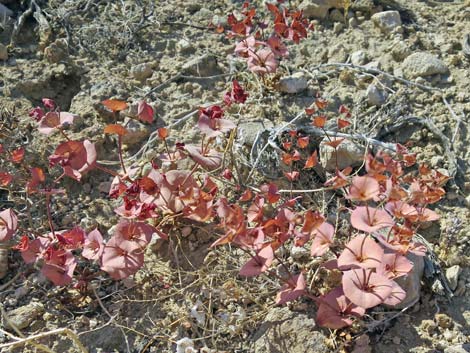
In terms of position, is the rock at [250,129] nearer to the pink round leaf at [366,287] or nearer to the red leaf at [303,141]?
the red leaf at [303,141]

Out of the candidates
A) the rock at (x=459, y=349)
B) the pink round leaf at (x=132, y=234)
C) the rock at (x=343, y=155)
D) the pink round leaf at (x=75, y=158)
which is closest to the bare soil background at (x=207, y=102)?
the rock at (x=459, y=349)

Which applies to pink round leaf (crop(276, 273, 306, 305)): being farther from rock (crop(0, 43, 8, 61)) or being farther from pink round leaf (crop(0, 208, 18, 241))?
rock (crop(0, 43, 8, 61))

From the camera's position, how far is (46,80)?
10.2 feet

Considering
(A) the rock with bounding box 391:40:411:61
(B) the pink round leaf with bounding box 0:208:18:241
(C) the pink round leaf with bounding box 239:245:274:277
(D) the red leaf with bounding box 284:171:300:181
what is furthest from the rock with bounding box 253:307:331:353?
(A) the rock with bounding box 391:40:411:61

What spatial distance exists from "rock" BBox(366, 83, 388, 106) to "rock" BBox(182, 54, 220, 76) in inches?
31.9

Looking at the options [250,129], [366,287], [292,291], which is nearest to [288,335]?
[292,291]

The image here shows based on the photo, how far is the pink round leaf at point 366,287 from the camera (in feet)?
6.26

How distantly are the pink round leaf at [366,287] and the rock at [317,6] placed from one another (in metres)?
1.86

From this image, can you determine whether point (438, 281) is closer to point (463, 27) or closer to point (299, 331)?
point (299, 331)

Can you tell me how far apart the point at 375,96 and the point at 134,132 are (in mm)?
1170

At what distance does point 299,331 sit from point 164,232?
27.3 inches

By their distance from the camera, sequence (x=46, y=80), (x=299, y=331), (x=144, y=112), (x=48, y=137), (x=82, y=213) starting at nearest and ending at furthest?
(x=299, y=331) < (x=144, y=112) < (x=82, y=213) < (x=48, y=137) < (x=46, y=80)

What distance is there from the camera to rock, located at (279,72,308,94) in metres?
2.99

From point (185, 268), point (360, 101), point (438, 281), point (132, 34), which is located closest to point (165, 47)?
point (132, 34)
